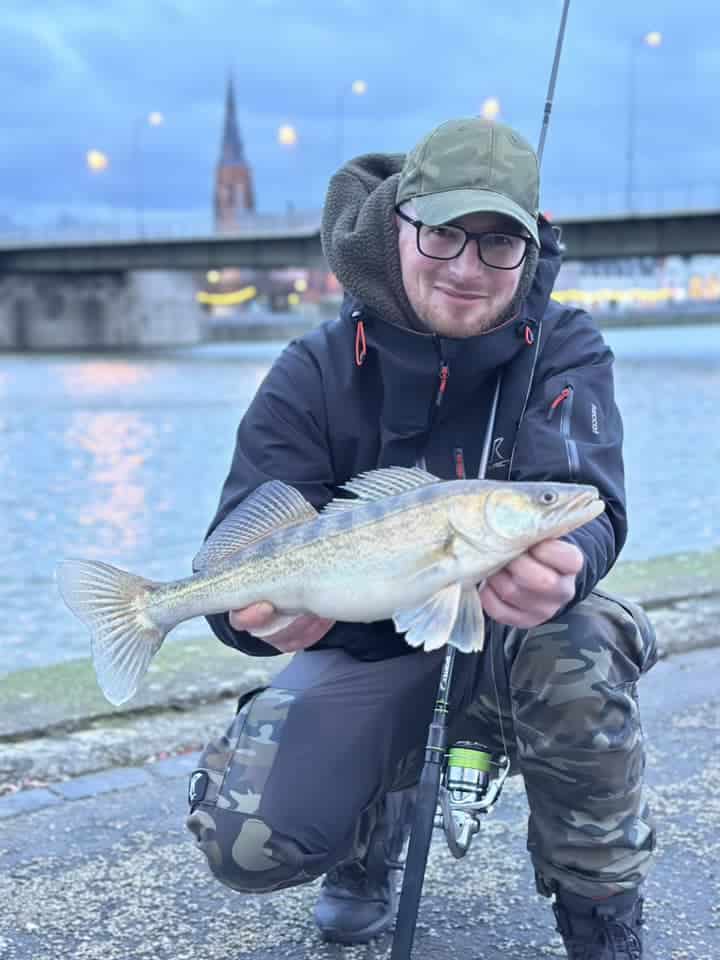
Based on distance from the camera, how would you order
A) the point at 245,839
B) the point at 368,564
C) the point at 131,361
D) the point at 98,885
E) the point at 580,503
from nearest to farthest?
the point at 580,503 → the point at 368,564 → the point at 245,839 → the point at 98,885 → the point at 131,361

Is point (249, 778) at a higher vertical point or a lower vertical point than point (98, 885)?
higher

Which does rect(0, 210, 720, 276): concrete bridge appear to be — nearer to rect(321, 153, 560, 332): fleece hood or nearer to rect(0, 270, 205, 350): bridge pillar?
rect(0, 270, 205, 350): bridge pillar

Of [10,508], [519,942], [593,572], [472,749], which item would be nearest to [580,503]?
[593,572]

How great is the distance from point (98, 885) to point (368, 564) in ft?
5.09

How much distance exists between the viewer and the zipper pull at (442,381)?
3424 mm

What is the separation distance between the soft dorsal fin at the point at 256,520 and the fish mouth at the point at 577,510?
0.70m

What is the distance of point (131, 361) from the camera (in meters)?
56.3

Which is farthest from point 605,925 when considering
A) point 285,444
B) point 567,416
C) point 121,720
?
point 121,720

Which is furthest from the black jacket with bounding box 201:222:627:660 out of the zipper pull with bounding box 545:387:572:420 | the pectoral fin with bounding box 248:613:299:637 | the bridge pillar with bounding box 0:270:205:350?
the bridge pillar with bounding box 0:270:205:350

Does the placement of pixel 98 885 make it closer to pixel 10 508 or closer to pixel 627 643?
pixel 627 643

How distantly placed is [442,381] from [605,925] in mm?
1492

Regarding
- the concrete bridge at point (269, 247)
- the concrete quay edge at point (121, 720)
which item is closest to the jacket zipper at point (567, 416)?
the concrete quay edge at point (121, 720)

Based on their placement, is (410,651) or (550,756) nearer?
(550,756)

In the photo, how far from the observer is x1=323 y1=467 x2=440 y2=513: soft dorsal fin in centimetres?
303
